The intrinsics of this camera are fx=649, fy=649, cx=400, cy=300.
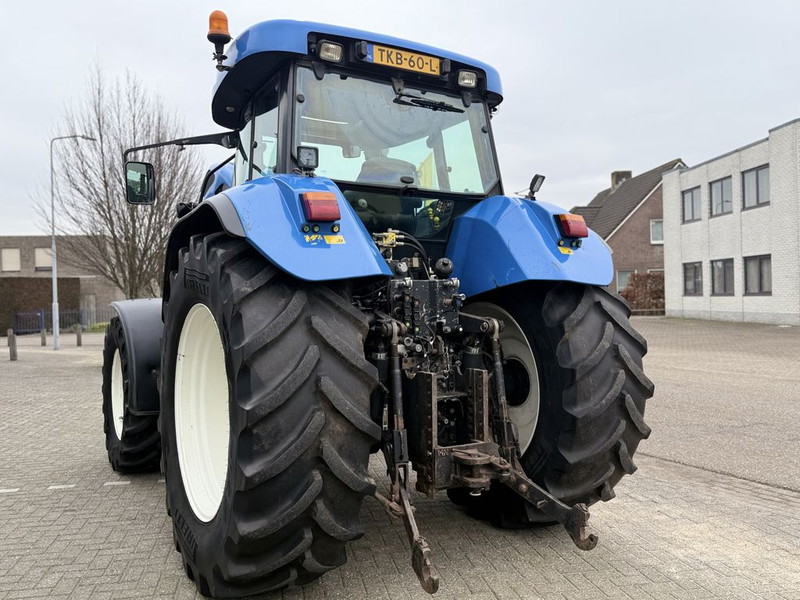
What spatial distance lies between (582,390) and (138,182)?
355 cm

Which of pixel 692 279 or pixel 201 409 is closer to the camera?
pixel 201 409

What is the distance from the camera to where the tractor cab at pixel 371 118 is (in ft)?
11.0

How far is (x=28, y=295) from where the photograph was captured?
3172cm

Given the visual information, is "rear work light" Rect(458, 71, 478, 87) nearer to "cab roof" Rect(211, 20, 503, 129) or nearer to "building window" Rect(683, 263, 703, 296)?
"cab roof" Rect(211, 20, 503, 129)

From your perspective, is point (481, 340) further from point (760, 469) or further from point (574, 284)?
point (760, 469)

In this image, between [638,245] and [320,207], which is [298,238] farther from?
[638,245]

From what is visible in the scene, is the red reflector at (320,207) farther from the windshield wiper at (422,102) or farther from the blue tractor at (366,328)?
the windshield wiper at (422,102)

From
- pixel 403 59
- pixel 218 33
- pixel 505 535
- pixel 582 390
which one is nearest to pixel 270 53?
pixel 218 33

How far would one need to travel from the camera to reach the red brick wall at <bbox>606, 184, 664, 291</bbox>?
32906 millimetres

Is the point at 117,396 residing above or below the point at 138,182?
below

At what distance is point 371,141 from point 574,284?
1337 millimetres

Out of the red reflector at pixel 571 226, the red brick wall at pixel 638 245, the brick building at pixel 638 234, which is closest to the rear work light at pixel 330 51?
the red reflector at pixel 571 226

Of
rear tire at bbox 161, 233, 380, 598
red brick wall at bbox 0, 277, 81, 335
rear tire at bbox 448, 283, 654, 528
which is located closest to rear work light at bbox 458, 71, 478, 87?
rear tire at bbox 448, 283, 654, 528

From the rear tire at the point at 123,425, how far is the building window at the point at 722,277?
75.7 feet
